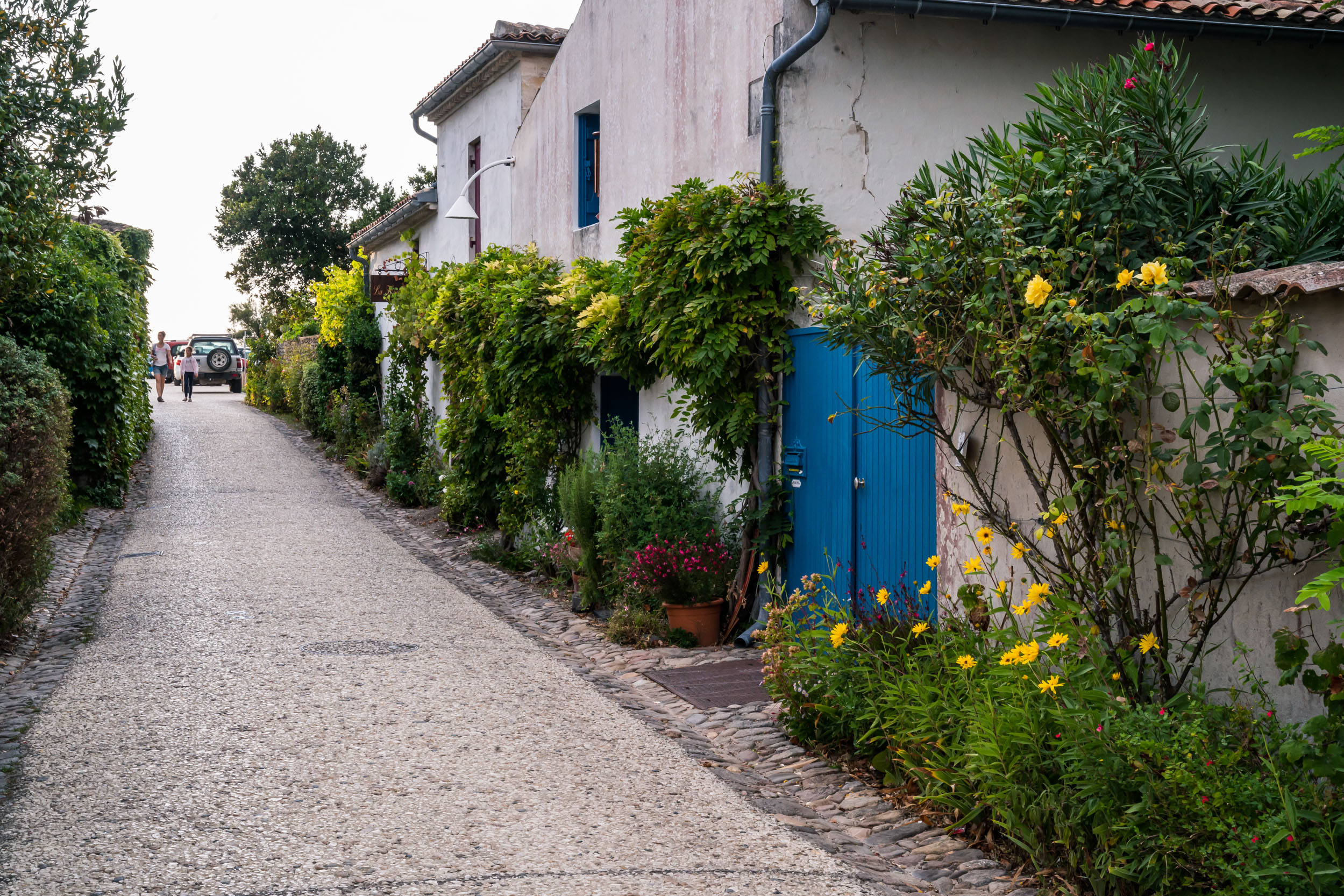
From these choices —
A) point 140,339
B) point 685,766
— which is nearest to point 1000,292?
point 685,766

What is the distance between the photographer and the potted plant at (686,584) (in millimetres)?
8141

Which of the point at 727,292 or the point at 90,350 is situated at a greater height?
the point at 727,292

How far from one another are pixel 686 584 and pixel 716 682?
113cm

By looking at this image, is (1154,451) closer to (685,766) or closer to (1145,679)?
(1145,679)

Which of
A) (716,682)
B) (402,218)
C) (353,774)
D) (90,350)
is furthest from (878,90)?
(402,218)

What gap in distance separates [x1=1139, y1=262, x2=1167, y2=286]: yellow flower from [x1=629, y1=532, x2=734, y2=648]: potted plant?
4675 mm

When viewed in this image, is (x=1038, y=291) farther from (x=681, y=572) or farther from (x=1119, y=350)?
(x=681, y=572)

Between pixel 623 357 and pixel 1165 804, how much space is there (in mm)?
6236

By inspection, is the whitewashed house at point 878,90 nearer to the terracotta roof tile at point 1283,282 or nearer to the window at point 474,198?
the terracotta roof tile at point 1283,282

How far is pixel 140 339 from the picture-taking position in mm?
18312

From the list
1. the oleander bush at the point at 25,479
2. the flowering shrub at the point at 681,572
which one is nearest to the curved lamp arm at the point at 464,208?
the oleander bush at the point at 25,479

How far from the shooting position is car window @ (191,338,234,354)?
41219 millimetres

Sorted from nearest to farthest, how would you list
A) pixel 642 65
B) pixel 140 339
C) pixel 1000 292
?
pixel 1000 292 → pixel 642 65 → pixel 140 339

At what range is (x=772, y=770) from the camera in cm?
550
